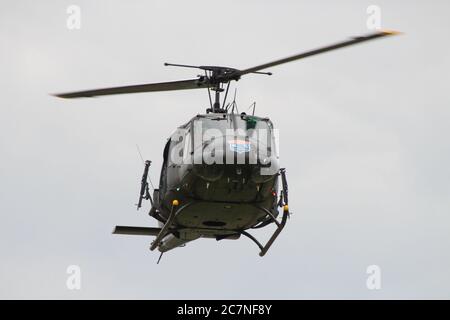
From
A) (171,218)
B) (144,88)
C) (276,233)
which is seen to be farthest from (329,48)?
(144,88)

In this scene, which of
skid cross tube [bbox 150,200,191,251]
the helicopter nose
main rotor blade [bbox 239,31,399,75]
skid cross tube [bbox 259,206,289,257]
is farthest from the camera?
skid cross tube [bbox 259,206,289,257]

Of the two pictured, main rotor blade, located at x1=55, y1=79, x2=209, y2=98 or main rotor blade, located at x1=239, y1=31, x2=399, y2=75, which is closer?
main rotor blade, located at x1=239, y1=31, x2=399, y2=75

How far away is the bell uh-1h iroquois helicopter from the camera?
24.2m

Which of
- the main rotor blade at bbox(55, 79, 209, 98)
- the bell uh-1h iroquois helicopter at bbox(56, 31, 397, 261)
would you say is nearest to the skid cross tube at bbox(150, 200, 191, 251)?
the bell uh-1h iroquois helicopter at bbox(56, 31, 397, 261)

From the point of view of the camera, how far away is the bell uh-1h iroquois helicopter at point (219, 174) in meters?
24.2

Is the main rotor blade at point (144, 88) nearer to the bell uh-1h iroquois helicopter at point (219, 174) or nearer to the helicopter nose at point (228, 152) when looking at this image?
the bell uh-1h iroquois helicopter at point (219, 174)

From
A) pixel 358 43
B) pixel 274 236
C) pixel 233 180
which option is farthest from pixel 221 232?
pixel 358 43

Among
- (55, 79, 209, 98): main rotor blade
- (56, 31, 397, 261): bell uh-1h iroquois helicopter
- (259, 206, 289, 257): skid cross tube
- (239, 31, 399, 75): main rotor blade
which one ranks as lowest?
(259, 206, 289, 257): skid cross tube

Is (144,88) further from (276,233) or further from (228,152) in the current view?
(276,233)

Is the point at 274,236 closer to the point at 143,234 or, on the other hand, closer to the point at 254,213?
the point at 254,213

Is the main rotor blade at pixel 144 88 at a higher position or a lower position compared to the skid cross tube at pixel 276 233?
higher

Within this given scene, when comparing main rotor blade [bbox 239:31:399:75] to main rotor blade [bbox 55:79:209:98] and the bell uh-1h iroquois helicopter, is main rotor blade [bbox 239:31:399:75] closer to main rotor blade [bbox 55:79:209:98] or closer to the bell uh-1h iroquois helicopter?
the bell uh-1h iroquois helicopter

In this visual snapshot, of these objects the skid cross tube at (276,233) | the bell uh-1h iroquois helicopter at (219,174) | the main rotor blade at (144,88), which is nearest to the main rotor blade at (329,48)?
the bell uh-1h iroquois helicopter at (219,174)

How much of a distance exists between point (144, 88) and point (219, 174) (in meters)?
4.65
